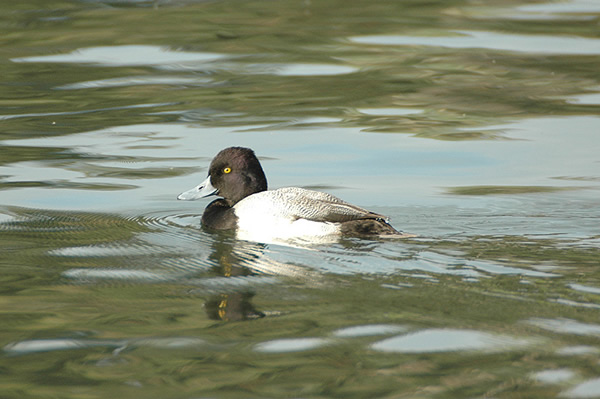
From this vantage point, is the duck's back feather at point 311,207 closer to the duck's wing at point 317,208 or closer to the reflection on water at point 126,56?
the duck's wing at point 317,208

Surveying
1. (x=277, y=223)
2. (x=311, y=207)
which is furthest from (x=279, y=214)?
(x=311, y=207)

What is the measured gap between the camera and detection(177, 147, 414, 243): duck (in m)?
7.51

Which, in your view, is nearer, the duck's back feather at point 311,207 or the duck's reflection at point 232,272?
the duck's reflection at point 232,272

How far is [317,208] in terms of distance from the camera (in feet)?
25.1

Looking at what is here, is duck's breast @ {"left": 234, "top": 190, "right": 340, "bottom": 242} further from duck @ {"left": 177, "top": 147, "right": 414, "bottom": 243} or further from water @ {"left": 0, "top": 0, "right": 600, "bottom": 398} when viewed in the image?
water @ {"left": 0, "top": 0, "right": 600, "bottom": 398}

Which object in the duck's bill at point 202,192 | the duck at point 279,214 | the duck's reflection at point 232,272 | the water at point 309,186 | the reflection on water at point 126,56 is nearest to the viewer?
the water at point 309,186

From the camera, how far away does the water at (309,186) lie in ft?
15.5

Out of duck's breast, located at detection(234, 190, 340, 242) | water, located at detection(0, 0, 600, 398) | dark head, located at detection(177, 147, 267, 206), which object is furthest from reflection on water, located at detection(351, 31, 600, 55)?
duck's breast, located at detection(234, 190, 340, 242)

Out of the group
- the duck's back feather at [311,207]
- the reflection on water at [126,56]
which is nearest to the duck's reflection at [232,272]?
the duck's back feather at [311,207]

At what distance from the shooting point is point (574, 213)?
8.40 metres

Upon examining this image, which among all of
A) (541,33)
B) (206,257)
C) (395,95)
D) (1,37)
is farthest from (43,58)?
(206,257)

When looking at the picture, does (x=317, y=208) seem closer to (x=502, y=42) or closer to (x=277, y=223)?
(x=277, y=223)

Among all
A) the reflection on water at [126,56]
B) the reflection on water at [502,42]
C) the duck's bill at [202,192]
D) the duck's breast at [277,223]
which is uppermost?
the reflection on water at [126,56]

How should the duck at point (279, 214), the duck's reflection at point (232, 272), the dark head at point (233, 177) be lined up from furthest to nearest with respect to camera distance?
the dark head at point (233, 177)
the duck at point (279, 214)
the duck's reflection at point (232, 272)
